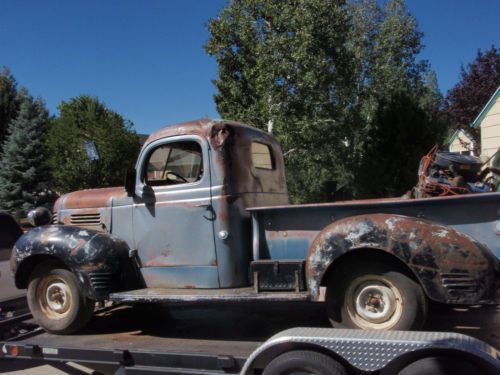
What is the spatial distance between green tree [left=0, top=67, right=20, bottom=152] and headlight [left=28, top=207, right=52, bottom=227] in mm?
26644

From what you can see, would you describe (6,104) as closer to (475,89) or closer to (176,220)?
(475,89)

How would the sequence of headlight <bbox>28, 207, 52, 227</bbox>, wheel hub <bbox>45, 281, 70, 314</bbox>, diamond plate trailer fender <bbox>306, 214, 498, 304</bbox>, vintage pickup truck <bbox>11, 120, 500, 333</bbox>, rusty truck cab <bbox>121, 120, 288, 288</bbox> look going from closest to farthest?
diamond plate trailer fender <bbox>306, 214, 498, 304</bbox> < vintage pickup truck <bbox>11, 120, 500, 333</bbox> < rusty truck cab <bbox>121, 120, 288, 288</bbox> < wheel hub <bbox>45, 281, 70, 314</bbox> < headlight <bbox>28, 207, 52, 227</bbox>

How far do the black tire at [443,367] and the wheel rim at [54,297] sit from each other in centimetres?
321

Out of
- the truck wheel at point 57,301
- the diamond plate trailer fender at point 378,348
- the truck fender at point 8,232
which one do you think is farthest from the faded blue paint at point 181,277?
the truck fender at point 8,232

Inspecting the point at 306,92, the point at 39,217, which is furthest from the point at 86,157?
the point at 39,217

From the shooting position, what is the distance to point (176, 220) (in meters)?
4.46

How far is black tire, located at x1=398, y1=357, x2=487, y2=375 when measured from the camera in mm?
2895

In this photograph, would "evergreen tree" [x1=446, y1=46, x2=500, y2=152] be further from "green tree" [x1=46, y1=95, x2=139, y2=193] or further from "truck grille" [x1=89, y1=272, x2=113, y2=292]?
"truck grille" [x1=89, y1=272, x2=113, y2=292]

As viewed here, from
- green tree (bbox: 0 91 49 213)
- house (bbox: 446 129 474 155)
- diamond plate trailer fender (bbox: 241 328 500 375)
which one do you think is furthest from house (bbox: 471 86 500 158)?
green tree (bbox: 0 91 49 213)

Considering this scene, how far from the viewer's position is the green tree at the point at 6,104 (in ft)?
96.4

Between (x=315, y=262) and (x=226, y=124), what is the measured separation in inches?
61.9

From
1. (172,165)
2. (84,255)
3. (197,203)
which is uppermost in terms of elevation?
(172,165)

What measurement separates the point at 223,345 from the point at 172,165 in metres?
1.83

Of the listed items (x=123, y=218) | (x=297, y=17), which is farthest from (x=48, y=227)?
(x=297, y=17)
